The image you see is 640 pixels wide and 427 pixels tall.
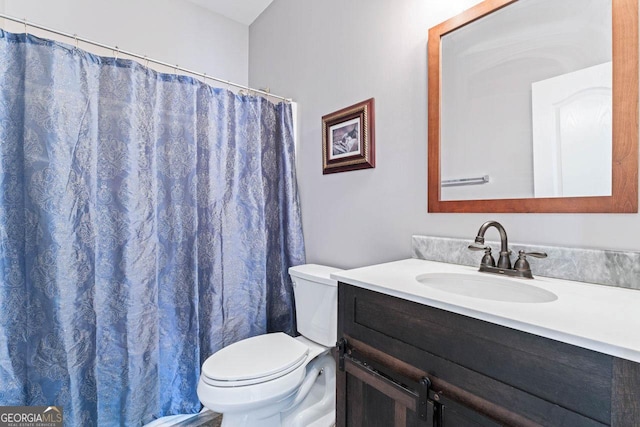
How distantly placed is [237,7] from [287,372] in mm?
2527

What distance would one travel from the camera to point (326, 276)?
1.50 m

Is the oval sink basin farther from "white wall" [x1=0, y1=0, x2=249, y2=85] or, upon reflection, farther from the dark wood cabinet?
"white wall" [x1=0, y1=0, x2=249, y2=85]

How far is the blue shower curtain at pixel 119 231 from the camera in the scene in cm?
125

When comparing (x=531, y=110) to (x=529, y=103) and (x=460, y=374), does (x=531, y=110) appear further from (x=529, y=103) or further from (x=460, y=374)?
(x=460, y=374)

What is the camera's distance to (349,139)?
1614mm

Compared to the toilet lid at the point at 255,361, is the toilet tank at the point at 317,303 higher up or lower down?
higher up

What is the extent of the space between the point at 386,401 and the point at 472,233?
68 centimetres

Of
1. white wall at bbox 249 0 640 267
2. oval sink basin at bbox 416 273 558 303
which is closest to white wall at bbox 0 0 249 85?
white wall at bbox 249 0 640 267

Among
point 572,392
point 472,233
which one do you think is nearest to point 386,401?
point 572,392

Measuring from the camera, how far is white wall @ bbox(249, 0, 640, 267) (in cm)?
102

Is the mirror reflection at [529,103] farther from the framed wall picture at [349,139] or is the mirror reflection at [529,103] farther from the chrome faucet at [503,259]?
the framed wall picture at [349,139]

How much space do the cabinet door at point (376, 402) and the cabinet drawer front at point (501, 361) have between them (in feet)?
0.27

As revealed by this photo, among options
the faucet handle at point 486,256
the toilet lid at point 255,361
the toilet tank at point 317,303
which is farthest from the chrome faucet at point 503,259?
the toilet lid at point 255,361

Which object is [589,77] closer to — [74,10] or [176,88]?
[176,88]
